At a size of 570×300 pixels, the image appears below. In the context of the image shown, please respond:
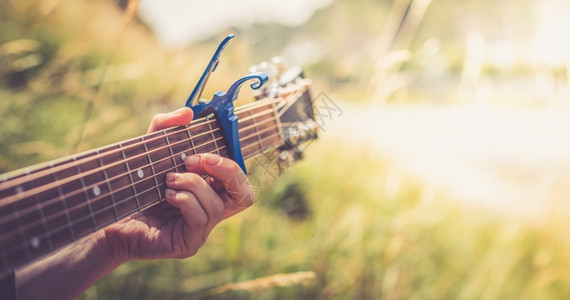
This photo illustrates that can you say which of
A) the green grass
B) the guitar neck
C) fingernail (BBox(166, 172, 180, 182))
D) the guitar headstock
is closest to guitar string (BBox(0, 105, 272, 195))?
the guitar neck

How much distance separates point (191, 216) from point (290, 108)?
55 centimetres

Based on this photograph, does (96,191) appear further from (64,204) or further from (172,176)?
(172,176)

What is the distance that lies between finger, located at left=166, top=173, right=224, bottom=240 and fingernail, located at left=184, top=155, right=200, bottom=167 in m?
0.03

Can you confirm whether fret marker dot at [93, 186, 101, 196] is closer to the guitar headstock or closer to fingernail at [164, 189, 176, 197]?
fingernail at [164, 189, 176, 197]

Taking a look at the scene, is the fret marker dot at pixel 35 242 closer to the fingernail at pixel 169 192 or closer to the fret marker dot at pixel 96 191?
the fret marker dot at pixel 96 191

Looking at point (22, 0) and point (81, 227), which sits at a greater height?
point (22, 0)

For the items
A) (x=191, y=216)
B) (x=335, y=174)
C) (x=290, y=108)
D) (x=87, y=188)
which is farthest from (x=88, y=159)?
(x=335, y=174)

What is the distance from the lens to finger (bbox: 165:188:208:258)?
3.17 ft

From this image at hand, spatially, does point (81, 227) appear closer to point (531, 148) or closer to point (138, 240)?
point (138, 240)

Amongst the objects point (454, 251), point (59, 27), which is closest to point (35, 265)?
point (454, 251)

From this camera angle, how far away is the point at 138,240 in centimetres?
112

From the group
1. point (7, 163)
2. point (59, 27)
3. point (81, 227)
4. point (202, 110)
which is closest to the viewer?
point (81, 227)

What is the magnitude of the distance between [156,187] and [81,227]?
20 centimetres

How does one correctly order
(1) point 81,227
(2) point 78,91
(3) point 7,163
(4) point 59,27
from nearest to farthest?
(1) point 81,227, (3) point 7,163, (2) point 78,91, (4) point 59,27
